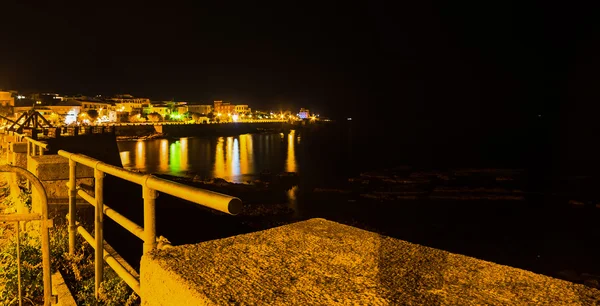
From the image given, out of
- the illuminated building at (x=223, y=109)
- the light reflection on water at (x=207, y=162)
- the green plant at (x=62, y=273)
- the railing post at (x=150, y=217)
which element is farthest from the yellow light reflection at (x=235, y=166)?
the illuminated building at (x=223, y=109)

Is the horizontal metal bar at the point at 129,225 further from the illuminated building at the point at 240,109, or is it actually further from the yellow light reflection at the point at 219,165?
the illuminated building at the point at 240,109

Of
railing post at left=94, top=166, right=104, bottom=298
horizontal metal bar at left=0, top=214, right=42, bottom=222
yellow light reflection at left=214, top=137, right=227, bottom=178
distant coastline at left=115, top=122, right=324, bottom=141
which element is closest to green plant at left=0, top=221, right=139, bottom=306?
railing post at left=94, top=166, right=104, bottom=298

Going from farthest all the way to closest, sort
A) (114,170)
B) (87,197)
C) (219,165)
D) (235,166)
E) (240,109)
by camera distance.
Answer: (240,109)
(219,165)
(235,166)
(87,197)
(114,170)

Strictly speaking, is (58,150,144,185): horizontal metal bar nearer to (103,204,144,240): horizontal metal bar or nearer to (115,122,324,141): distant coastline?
(103,204,144,240): horizontal metal bar

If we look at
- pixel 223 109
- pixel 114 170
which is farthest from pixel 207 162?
pixel 223 109

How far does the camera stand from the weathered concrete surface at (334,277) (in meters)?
1.68

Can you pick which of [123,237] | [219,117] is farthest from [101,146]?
[219,117]

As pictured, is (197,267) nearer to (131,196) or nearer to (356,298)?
(356,298)

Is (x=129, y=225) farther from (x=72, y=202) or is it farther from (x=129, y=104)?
(x=129, y=104)

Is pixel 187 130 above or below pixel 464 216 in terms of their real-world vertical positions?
above

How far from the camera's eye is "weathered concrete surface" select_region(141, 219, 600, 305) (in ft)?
5.52

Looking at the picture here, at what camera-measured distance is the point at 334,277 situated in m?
1.92

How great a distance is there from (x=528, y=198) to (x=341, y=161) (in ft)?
91.9

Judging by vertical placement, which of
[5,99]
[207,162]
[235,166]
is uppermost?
[5,99]
